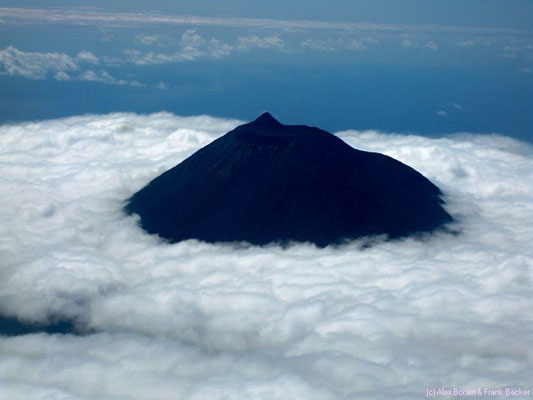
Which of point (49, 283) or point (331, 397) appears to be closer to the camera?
point (331, 397)

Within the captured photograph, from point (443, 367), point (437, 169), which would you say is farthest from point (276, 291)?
point (437, 169)

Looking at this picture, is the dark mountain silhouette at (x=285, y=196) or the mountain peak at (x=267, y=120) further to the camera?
the mountain peak at (x=267, y=120)

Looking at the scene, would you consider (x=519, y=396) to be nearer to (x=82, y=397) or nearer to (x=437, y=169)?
(x=82, y=397)

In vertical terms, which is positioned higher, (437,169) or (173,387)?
(437,169)

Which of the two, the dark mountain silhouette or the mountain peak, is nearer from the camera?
the dark mountain silhouette

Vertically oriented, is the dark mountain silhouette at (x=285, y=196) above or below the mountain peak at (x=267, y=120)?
below

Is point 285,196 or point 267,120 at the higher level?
point 267,120

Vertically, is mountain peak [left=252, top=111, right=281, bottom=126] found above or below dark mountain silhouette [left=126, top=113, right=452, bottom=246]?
above

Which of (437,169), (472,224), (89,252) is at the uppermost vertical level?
(437,169)
